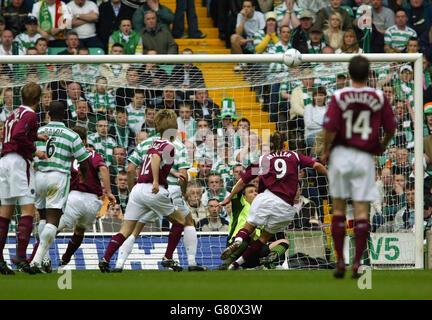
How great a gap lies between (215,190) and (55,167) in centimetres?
355

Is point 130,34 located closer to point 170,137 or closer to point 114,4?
point 114,4

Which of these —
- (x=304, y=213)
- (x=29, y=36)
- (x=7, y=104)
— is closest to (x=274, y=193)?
(x=304, y=213)

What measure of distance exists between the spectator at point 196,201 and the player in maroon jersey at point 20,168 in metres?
4.08

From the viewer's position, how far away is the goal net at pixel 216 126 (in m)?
13.2

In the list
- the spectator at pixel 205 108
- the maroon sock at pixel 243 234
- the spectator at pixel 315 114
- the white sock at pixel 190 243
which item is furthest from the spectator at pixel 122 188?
the spectator at pixel 315 114

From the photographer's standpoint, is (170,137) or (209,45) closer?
(170,137)

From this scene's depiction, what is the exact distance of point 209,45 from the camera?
18.5 metres

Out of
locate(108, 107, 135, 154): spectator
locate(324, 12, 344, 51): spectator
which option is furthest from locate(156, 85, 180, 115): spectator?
locate(324, 12, 344, 51): spectator

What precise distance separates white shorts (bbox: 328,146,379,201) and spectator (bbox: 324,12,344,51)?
8.98m

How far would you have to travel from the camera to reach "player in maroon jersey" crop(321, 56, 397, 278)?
8117 mm

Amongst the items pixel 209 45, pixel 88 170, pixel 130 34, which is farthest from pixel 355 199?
pixel 209 45

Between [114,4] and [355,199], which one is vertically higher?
[114,4]

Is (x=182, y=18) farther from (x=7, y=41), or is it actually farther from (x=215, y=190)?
(x=215, y=190)

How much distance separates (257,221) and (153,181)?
5.61 feet
